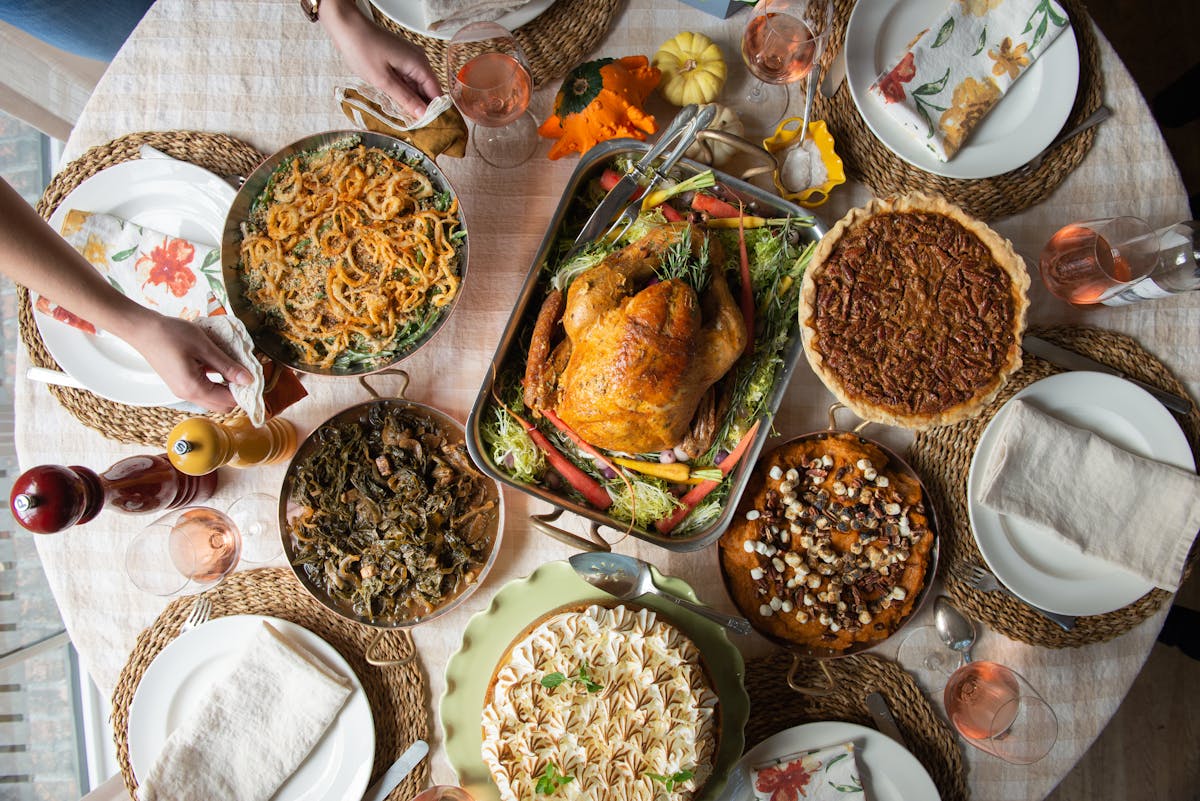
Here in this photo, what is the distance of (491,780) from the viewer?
86.5 inches

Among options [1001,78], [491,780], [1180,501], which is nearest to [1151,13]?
[1001,78]

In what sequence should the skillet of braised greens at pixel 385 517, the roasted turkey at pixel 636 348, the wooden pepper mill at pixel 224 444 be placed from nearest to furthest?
the roasted turkey at pixel 636 348
the wooden pepper mill at pixel 224 444
the skillet of braised greens at pixel 385 517

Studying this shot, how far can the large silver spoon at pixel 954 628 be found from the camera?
2.21 meters

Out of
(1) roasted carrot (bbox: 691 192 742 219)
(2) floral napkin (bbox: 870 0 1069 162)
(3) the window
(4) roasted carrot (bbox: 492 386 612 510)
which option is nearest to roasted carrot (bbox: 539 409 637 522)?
(4) roasted carrot (bbox: 492 386 612 510)

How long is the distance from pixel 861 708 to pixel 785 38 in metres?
2.14

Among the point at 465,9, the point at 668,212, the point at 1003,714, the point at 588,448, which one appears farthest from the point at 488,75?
the point at 1003,714

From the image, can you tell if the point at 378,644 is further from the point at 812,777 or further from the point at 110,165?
the point at 110,165

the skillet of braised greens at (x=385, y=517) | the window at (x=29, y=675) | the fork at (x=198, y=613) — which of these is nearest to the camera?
the skillet of braised greens at (x=385, y=517)

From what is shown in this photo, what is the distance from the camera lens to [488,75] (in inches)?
86.0

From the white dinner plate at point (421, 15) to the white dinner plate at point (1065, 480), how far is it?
1944 mm

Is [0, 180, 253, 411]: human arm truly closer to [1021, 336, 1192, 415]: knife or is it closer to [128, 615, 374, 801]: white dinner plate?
[128, 615, 374, 801]: white dinner plate

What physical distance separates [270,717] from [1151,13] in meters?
5.12

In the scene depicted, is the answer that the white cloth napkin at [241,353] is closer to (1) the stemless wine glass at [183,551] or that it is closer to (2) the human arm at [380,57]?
(1) the stemless wine glass at [183,551]

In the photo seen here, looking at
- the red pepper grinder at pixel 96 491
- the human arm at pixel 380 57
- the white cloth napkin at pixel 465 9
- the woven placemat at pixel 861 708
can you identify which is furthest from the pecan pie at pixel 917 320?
the red pepper grinder at pixel 96 491
